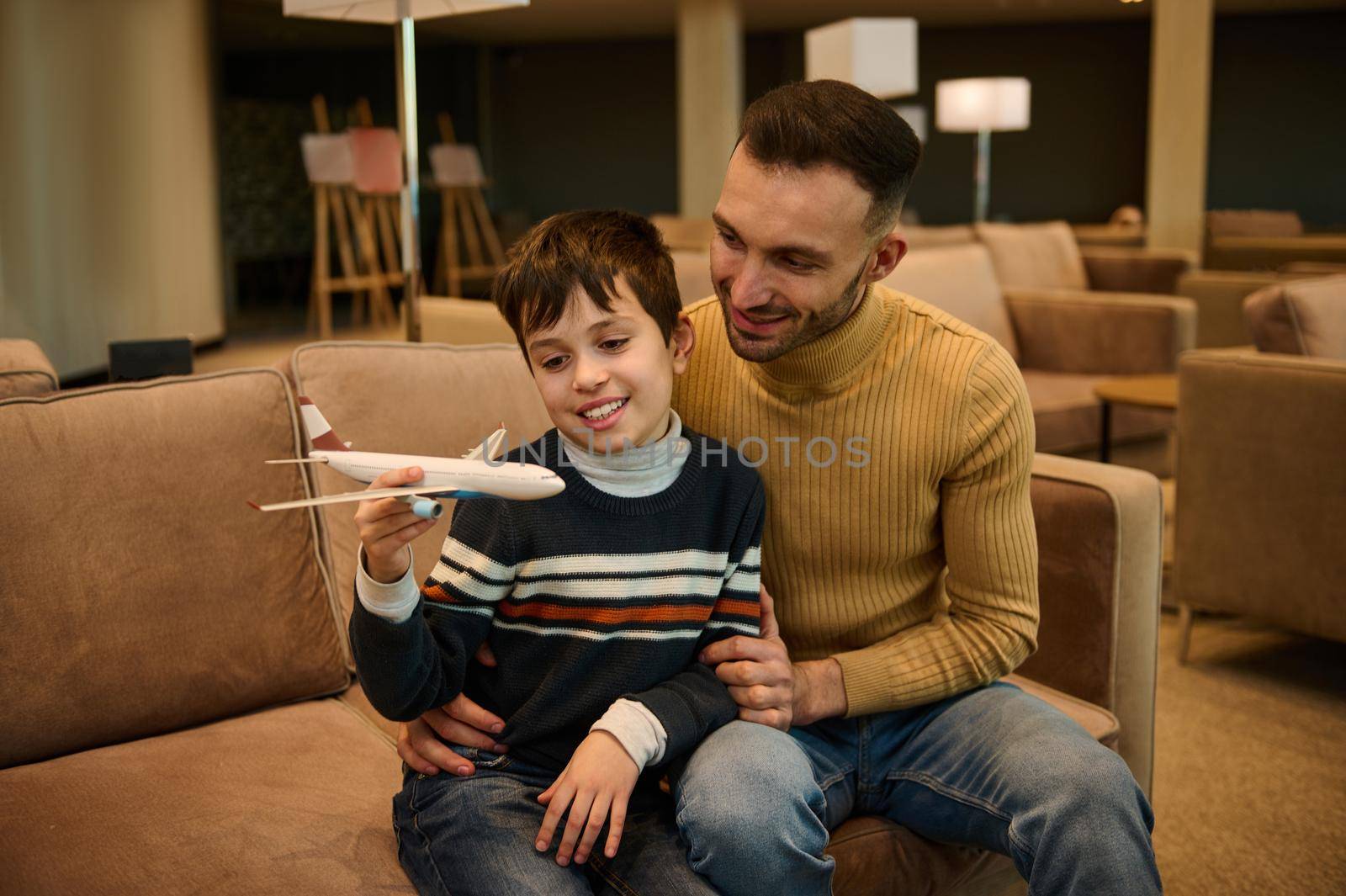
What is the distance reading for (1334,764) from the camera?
2.29m

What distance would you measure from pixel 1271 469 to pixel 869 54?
2726mm

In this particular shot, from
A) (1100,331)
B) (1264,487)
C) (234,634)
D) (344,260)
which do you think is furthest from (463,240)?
(234,634)

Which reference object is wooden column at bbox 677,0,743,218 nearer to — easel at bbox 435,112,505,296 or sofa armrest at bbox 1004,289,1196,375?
easel at bbox 435,112,505,296

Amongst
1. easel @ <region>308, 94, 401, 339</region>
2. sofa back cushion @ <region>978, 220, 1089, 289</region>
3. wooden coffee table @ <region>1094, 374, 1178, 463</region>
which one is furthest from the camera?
easel @ <region>308, 94, 401, 339</region>

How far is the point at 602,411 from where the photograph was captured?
116 cm

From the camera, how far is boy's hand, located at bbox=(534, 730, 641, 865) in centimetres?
107

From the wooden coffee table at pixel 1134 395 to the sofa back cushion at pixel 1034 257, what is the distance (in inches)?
54.4

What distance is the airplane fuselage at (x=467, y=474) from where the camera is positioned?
96 cm

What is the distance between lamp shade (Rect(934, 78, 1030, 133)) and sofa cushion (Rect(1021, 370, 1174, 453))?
264 cm

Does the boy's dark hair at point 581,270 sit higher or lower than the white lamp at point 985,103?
lower

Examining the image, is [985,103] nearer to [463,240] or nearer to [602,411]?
[602,411]

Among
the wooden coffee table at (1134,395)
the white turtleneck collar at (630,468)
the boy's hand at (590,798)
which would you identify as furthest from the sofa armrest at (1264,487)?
the boy's hand at (590,798)

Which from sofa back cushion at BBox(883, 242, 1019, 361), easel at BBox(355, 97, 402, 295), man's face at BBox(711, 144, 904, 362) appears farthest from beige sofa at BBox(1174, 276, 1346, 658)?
easel at BBox(355, 97, 402, 295)

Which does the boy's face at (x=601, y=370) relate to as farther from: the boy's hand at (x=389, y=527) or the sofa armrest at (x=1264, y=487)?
the sofa armrest at (x=1264, y=487)
